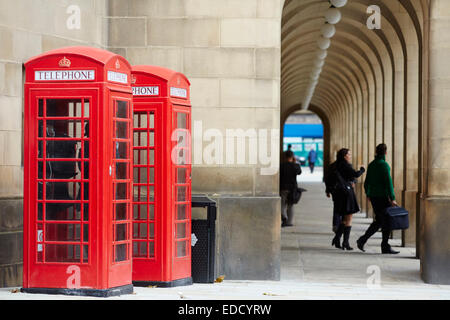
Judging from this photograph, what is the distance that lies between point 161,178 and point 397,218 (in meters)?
5.53

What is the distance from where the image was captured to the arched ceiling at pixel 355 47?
55.8 feet

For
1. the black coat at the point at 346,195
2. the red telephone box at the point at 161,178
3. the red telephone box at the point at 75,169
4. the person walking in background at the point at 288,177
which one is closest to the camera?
the red telephone box at the point at 75,169

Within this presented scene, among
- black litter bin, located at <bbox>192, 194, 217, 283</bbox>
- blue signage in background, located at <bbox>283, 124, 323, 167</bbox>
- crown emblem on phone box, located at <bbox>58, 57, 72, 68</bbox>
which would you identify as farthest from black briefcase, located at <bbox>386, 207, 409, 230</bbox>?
blue signage in background, located at <bbox>283, 124, 323, 167</bbox>

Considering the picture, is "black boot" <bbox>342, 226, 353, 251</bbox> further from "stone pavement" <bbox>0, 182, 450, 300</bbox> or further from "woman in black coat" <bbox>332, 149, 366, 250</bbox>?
"stone pavement" <bbox>0, 182, 450, 300</bbox>

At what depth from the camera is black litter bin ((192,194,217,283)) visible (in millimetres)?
10516

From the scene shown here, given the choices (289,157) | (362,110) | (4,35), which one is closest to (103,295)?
(4,35)

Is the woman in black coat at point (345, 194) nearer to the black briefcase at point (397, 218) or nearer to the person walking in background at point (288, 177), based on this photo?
the black briefcase at point (397, 218)

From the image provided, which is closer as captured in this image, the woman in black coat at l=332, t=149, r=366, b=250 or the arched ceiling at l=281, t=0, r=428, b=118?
the woman in black coat at l=332, t=149, r=366, b=250

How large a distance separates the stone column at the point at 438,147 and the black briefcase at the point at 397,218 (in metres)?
2.43

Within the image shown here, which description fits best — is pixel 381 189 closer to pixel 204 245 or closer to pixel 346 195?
pixel 346 195

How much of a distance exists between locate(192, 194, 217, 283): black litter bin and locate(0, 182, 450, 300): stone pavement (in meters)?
0.20

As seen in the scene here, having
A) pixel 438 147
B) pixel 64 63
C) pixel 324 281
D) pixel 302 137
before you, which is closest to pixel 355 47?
pixel 438 147

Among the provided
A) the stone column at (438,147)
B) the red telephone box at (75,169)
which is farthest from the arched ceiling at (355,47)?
the red telephone box at (75,169)

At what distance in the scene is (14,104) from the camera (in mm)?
10492
